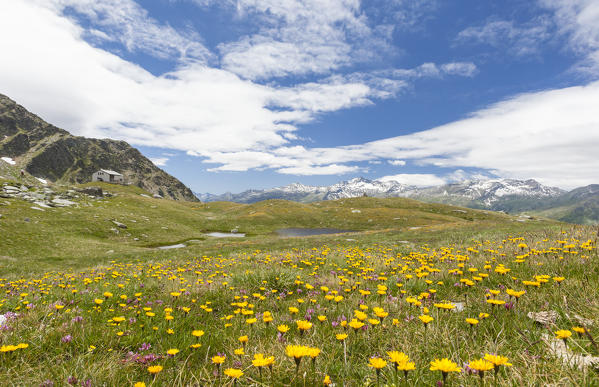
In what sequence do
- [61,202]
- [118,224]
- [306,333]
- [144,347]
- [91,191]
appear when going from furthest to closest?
[91,191] < [61,202] < [118,224] < [306,333] < [144,347]

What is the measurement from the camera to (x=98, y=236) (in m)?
39.7

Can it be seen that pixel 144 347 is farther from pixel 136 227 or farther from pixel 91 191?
pixel 91 191

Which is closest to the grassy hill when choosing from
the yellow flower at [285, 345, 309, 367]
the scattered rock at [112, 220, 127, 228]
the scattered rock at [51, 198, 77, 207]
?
the scattered rock at [112, 220, 127, 228]

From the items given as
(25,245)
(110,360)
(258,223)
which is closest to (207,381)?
(110,360)

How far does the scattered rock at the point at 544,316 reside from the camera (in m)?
3.72

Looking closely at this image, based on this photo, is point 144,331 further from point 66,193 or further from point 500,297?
point 66,193

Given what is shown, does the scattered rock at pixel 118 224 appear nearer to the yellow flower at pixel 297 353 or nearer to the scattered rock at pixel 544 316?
the yellow flower at pixel 297 353

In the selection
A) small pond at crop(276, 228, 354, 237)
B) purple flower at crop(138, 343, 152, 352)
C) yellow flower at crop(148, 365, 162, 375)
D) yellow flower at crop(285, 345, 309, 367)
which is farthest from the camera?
small pond at crop(276, 228, 354, 237)

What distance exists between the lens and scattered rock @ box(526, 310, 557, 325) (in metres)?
3.72

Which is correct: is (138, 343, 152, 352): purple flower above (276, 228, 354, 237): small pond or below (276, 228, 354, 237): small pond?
above

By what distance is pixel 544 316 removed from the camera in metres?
3.87

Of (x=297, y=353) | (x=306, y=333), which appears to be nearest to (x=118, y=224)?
(x=306, y=333)

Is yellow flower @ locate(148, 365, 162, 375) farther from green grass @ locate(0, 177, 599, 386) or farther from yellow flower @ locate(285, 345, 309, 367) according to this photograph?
yellow flower @ locate(285, 345, 309, 367)

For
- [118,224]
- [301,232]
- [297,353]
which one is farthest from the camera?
[301,232]
